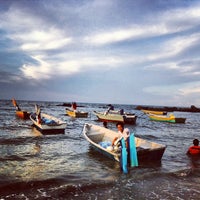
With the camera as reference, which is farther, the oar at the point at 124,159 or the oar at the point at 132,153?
the oar at the point at 132,153

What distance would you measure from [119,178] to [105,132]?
6019mm

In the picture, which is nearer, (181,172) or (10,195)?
(10,195)

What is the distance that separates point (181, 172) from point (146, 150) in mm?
1824

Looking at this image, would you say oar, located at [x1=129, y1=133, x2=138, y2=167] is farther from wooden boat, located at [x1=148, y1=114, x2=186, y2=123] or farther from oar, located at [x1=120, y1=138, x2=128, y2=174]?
wooden boat, located at [x1=148, y1=114, x2=186, y2=123]

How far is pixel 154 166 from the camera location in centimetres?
1084

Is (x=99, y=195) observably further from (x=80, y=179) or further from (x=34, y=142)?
(x=34, y=142)

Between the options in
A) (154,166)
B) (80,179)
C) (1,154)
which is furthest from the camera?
(1,154)

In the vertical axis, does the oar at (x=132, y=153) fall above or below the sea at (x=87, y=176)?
above

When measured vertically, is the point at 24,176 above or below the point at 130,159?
below

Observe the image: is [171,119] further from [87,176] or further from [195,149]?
[87,176]

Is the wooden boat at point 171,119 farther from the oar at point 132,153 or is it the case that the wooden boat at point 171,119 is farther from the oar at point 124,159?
the oar at point 124,159

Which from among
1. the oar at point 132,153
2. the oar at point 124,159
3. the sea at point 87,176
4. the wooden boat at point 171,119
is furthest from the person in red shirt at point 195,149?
the wooden boat at point 171,119

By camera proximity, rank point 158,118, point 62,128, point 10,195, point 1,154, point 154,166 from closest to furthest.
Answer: point 10,195 → point 154,166 → point 1,154 → point 62,128 → point 158,118

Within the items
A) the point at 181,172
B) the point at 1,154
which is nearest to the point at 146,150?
the point at 181,172
